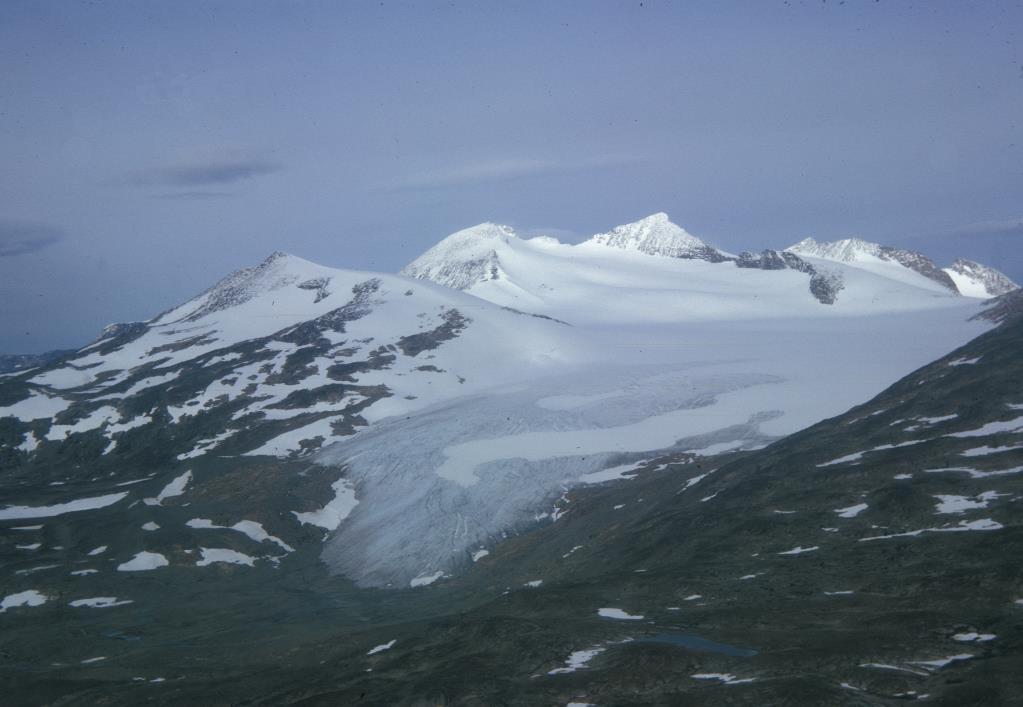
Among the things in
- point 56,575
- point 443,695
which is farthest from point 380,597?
point 443,695

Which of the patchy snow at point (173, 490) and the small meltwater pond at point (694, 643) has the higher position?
the small meltwater pond at point (694, 643)

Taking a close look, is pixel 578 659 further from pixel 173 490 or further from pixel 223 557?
pixel 173 490

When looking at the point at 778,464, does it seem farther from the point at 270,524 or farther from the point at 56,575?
the point at 56,575

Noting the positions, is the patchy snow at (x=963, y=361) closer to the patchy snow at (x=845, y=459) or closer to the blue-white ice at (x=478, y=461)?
the blue-white ice at (x=478, y=461)

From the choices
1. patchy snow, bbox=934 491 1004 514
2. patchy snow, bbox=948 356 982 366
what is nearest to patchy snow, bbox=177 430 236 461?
patchy snow, bbox=948 356 982 366

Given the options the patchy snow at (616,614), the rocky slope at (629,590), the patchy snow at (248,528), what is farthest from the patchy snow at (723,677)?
the patchy snow at (248,528)

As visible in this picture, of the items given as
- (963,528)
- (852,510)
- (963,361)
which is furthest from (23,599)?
(963,361)

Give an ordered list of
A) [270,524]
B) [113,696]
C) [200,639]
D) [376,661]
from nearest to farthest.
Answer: [376,661], [113,696], [200,639], [270,524]
